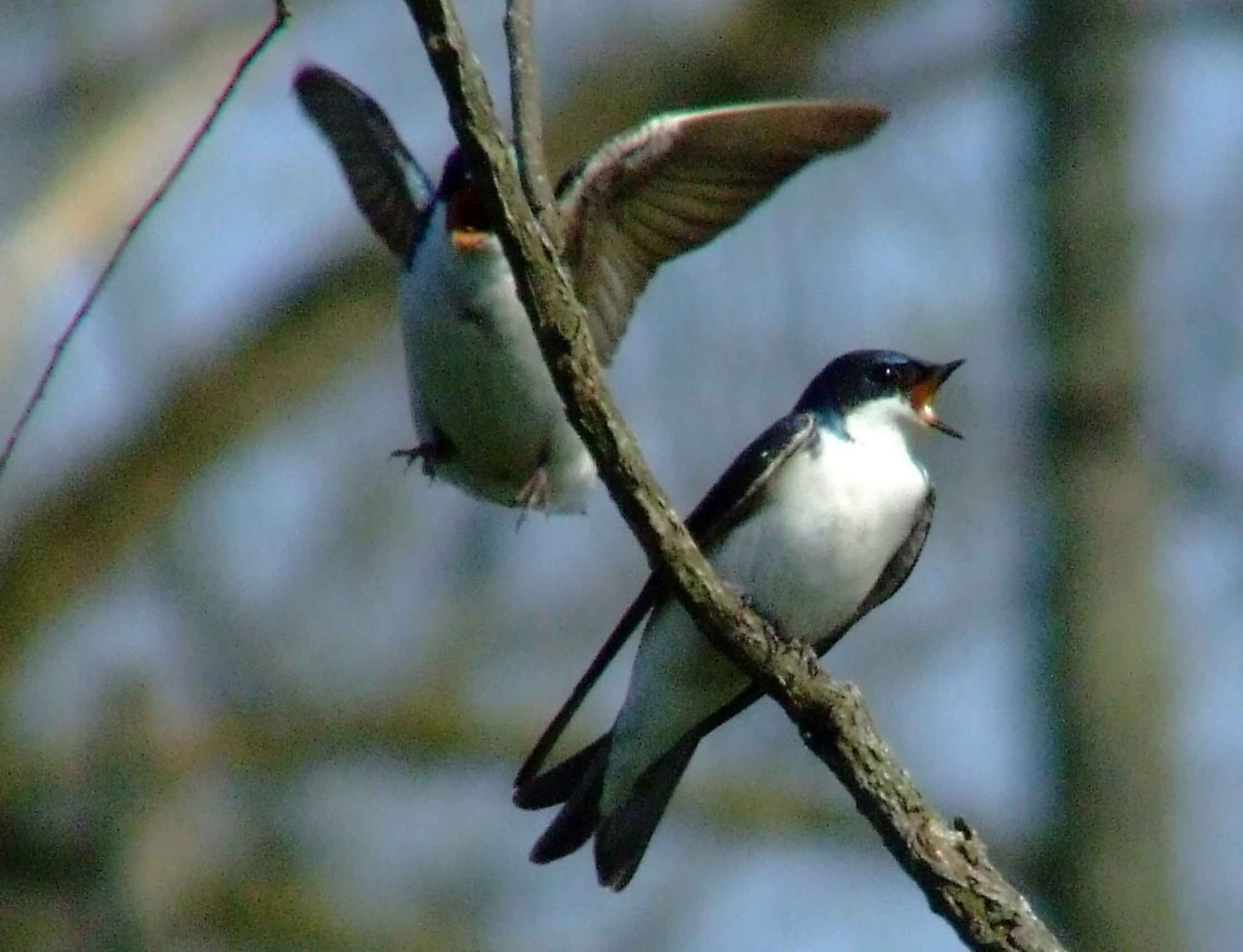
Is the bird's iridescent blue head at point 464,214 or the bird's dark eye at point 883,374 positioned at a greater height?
the bird's iridescent blue head at point 464,214

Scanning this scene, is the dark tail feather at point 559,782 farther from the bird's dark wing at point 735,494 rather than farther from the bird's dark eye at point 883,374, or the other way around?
the bird's dark eye at point 883,374

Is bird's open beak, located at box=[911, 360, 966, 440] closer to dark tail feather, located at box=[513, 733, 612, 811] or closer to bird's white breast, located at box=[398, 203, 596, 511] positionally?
bird's white breast, located at box=[398, 203, 596, 511]

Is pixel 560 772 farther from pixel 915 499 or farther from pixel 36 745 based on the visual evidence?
pixel 36 745

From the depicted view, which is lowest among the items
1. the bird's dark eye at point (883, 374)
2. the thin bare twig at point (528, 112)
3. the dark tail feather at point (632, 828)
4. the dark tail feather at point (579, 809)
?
the dark tail feather at point (632, 828)

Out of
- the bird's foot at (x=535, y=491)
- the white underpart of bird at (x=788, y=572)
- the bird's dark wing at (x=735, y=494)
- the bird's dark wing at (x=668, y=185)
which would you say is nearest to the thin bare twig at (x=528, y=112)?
the bird's dark wing at (x=735, y=494)

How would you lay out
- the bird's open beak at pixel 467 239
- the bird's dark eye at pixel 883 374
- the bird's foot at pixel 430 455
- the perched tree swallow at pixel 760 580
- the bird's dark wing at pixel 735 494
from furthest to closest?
the bird's foot at pixel 430 455 < the bird's open beak at pixel 467 239 < the bird's dark eye at pixel 883 374 < the perched tree swallow at pixel 760 580 < the bird's dark wing at pixel 735 494

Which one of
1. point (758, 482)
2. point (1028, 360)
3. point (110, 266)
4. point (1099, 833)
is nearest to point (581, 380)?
point (110, 266)
